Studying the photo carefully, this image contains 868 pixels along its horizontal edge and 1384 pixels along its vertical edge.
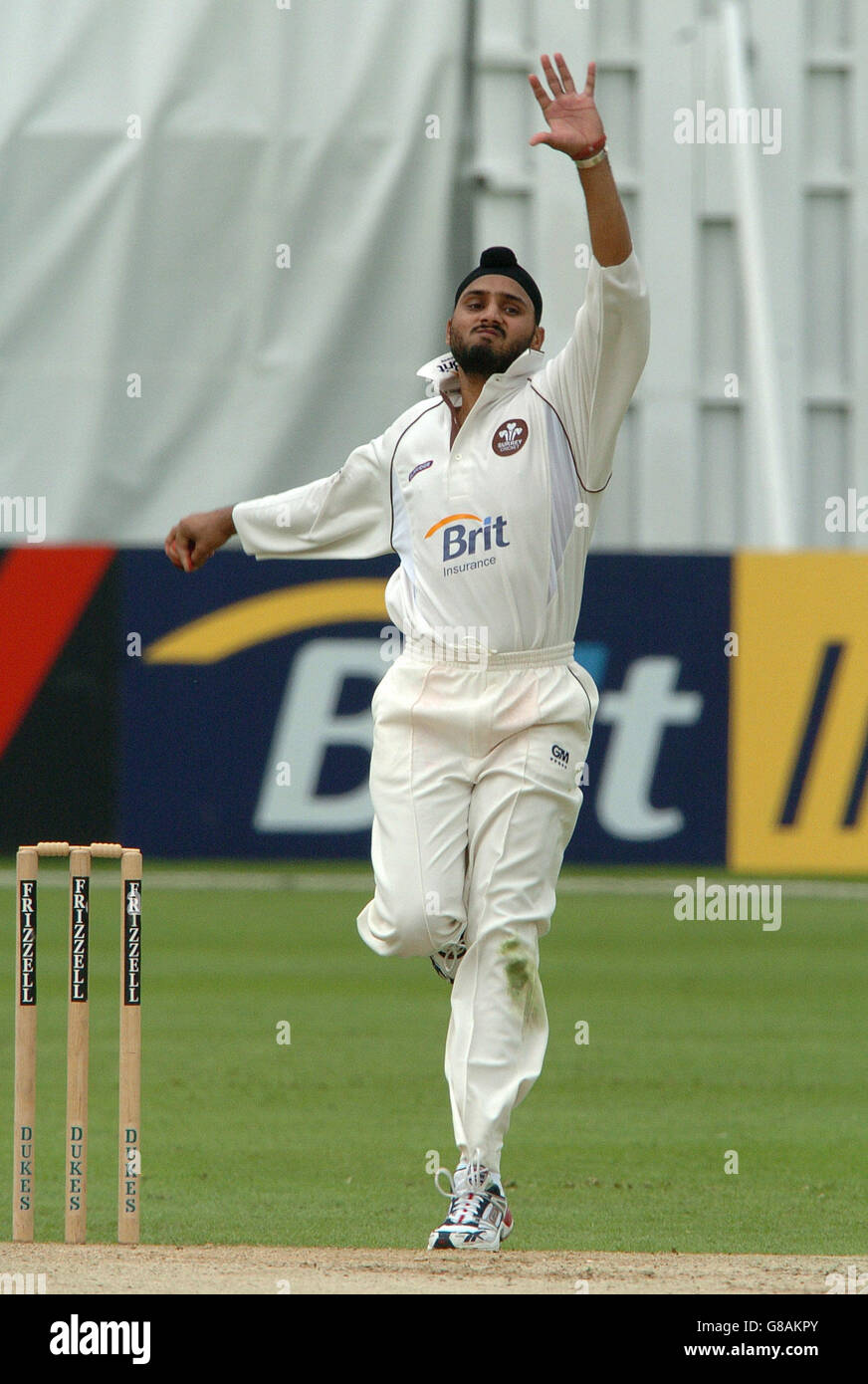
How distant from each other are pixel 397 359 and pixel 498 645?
40.9ft

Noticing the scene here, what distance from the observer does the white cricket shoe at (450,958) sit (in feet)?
16.9

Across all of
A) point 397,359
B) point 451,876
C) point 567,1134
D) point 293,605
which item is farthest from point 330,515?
point 397,359

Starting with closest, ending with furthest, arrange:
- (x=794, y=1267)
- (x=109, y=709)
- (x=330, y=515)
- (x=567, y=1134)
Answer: (x=794, y=1267) → (x=330, y=515) → (x=567, y=1134) → (x=109, y=709)

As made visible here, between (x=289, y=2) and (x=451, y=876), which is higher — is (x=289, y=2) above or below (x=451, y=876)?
above

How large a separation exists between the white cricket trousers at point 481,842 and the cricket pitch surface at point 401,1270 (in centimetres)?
42

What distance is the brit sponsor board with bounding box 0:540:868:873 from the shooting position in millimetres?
12516

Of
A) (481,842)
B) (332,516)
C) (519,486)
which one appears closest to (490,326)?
(519,486)

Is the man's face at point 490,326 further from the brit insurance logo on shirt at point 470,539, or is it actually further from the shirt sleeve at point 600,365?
the brit insurance logo on shirt at point 470,539

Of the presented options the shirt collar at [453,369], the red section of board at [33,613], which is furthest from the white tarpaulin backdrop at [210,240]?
the shirt collar at [453,369]

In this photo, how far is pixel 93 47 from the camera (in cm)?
1677

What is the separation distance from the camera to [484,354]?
5.09m

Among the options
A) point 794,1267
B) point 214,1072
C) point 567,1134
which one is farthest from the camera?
point 214,1072

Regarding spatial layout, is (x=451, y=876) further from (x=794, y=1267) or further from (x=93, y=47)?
(x=93, y=47)

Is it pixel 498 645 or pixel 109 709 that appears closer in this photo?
pixel 498 645
